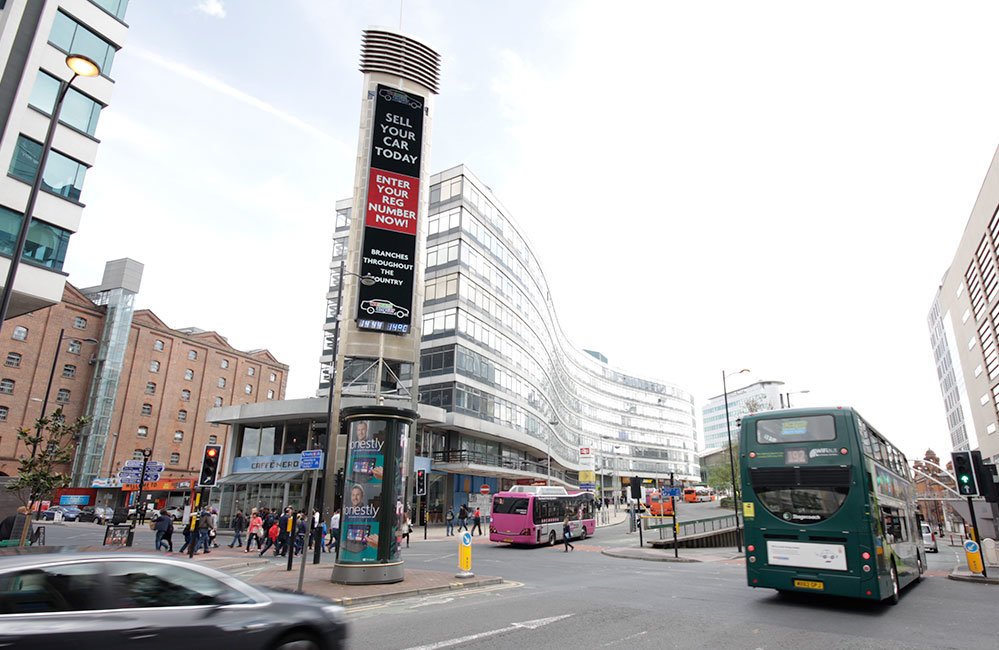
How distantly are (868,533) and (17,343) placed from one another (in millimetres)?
68154

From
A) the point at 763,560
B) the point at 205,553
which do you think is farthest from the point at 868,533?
the point at 205,553

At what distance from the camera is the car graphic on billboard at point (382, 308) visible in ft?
116

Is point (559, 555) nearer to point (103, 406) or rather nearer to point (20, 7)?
point (20, 7)

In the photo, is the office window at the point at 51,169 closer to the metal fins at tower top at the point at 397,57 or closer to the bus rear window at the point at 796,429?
the metal fins at tower top at the point at 397,57

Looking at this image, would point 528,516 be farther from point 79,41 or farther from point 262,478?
point 79,41

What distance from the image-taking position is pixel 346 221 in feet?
189

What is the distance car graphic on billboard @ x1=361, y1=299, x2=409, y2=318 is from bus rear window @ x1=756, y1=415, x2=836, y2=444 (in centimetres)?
2686

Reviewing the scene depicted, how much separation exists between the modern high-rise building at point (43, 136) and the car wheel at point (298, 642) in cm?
2466

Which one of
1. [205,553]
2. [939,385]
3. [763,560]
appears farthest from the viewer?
[939,385]

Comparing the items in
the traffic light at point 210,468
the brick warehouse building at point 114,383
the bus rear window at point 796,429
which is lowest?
the traffic light at point 210,468

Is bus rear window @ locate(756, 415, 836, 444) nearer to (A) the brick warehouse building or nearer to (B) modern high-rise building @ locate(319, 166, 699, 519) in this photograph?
(B) modern high-rise building @ locate(319, 166, 699, 519)

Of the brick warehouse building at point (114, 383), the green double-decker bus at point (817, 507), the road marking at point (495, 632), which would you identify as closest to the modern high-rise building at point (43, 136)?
the road marking at point (495, 632)

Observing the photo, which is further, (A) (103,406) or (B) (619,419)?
(B) (619,419)

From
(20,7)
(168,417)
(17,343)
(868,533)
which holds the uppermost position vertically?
(20,7)
